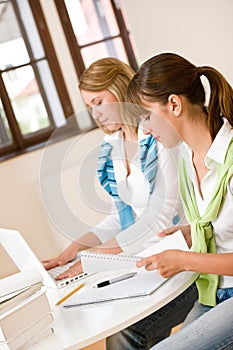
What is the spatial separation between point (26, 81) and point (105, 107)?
198cm

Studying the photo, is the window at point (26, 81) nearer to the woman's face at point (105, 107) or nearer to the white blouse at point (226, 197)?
the woman's face at point (105, 107)

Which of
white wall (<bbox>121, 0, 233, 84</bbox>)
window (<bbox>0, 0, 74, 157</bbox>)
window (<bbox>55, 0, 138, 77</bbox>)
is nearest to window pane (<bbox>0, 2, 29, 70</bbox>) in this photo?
window (<bbox>0, 0, 74, 157</bbox>)

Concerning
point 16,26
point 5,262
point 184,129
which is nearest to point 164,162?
point 184,129

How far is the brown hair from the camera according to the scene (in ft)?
5.47

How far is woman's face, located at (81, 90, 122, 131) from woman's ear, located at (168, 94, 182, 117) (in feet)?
Result: 1.52

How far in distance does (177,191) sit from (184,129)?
0.23 meters

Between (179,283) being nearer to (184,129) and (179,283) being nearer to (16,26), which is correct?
(184,129)

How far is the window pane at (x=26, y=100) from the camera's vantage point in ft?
13.3

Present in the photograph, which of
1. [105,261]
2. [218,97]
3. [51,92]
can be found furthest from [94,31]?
[105,261]

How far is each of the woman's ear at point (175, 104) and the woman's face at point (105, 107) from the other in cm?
46

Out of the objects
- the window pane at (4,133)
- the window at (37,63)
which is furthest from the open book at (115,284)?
the window pane at (4,133)

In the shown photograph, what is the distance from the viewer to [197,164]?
5.92ft

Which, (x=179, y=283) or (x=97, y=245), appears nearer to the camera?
Answer: (x=179, y=283)

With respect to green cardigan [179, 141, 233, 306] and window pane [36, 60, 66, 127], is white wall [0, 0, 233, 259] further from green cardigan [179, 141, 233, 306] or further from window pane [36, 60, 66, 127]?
green cardigan [179, 141, 233, 306]
